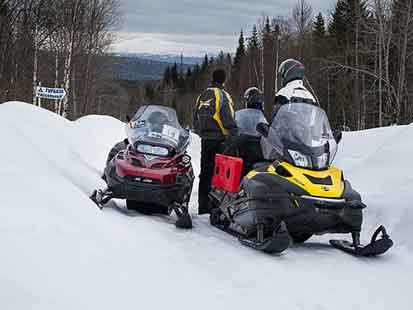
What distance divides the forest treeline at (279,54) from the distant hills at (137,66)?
60 cm

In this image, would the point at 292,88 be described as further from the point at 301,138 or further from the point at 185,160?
the point at 185,160

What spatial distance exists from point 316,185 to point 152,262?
1765 mm

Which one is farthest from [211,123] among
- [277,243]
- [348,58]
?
[348,58]

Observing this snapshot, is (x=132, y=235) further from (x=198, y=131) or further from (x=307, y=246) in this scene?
(x=198, y=131)

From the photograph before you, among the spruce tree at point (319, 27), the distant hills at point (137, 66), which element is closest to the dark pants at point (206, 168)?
the distant hills at point (137, 66)

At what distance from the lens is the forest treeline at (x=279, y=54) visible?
27.0 m

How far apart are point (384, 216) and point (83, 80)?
2786 centimetres

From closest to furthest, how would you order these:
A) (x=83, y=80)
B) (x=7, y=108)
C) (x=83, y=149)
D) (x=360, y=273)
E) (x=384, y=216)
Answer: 1. (x=360, y=273)
2. (x=384, y=216)
3. (x=7, y=108)
4. (x=83, y=149)
5. (x=83, y=80)

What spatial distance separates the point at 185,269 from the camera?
4.54 metres

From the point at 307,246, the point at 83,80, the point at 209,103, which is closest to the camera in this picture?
the point at 307,246

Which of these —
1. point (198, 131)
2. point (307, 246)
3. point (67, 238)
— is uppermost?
point (198, 131)

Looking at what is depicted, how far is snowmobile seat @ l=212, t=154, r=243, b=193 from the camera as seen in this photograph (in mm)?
6477

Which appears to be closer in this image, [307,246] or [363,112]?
[307,246]

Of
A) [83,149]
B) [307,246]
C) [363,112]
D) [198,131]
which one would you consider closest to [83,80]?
[363,112]
